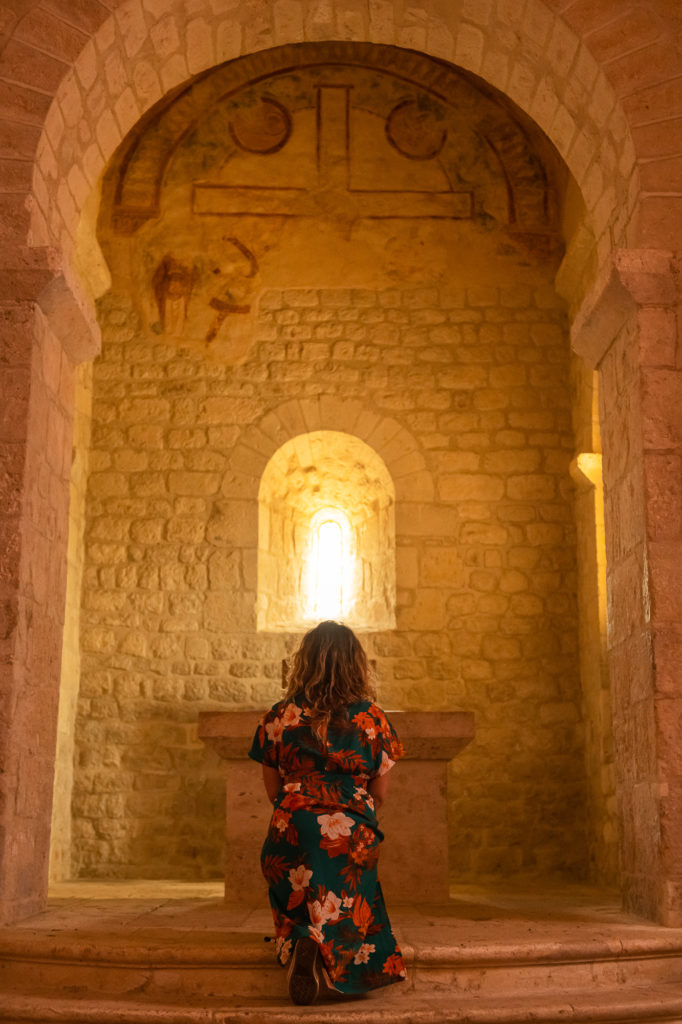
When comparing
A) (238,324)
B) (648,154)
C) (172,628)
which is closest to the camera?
(648,154)

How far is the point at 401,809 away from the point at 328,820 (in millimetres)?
2053

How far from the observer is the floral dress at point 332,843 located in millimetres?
3545

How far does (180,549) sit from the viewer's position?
8.62 meters

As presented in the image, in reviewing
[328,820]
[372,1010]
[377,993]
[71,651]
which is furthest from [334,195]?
[372,1010]

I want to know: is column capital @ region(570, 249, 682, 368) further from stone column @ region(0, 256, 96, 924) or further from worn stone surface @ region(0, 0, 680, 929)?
stone column @ region(0, 256, 96, 924)

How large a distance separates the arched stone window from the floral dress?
4877 millimetres

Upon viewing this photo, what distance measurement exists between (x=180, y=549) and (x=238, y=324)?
2013mm

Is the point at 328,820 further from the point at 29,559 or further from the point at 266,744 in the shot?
the point at 29,559

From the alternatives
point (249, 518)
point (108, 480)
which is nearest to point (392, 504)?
point (249, 518)

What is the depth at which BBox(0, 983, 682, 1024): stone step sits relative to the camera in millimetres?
3387

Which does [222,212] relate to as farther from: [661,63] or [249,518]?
[661,63]

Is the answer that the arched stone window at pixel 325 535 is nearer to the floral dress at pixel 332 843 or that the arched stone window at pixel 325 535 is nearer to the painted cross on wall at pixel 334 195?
the painted cross on wall at pixel 334 195

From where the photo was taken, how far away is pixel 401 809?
18.3ft

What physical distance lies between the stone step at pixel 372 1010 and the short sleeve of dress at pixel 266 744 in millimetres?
809
